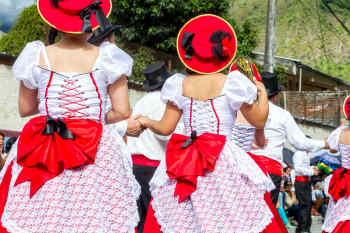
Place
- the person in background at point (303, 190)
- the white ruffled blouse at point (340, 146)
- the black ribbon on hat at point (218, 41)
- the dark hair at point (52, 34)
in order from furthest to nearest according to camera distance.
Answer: the person in background at point (303, 190)
the white ruffled blouse at point (340, 146)
the black ribbon on hat at point (218, 41)
the dark hair at point (52, 34)

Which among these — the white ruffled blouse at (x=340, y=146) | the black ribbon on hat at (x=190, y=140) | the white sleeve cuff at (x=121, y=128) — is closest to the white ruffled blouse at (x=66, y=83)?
the white sleeve cuff at (x=121, y=128)

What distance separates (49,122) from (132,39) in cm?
1742

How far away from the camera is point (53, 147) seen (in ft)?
8.19

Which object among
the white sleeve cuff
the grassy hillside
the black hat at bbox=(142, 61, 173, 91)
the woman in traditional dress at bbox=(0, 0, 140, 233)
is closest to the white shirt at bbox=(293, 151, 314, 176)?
the black hat at bbox=(142, 61, 173, 91)

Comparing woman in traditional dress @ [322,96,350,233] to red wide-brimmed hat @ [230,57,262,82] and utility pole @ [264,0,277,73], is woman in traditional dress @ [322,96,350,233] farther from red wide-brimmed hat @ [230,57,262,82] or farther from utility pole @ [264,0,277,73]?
utility pole @ [264,0,277,73]

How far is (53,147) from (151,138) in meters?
2.12

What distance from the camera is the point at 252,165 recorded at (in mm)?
3010

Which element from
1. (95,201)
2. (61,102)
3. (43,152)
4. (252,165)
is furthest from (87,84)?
(252,165)

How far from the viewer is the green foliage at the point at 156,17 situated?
18.5 metres

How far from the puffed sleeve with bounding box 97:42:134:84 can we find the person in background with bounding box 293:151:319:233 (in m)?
6.04

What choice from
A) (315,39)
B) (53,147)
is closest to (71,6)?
(53,147)

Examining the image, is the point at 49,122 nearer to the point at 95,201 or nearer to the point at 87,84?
the point at 87,84

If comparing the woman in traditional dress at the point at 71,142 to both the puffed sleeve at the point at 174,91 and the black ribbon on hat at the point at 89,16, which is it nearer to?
the black ribbon on hat at the point at 89,16

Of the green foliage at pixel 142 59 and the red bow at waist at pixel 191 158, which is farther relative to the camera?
the green foliage at pixel 142 59
